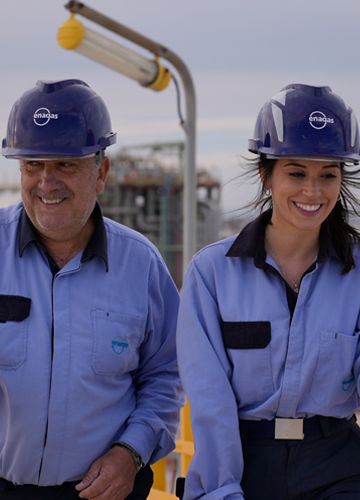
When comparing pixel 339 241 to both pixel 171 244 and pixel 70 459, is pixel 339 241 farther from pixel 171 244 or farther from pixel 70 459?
pixel 171 244

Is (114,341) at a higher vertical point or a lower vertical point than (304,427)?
higher

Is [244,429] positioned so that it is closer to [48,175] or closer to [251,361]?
[251,361]

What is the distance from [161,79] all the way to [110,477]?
143 inches

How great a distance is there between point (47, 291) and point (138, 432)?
27.7 inches

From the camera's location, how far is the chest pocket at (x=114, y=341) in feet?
8.55

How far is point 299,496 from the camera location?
2.43 meters

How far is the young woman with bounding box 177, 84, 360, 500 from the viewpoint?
241 centimetres

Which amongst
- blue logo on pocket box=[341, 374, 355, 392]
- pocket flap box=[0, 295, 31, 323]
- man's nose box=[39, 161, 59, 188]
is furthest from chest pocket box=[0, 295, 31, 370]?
blue logo on pocket box=[341, 374, 355, 392]

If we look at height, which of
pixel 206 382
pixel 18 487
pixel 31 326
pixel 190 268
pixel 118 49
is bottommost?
pixel 18 487

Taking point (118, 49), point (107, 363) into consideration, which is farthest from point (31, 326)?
point (118, 49)

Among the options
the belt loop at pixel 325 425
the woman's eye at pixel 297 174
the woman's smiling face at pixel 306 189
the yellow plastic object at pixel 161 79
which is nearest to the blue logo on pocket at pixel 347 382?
the belt loop at pixel 325 425

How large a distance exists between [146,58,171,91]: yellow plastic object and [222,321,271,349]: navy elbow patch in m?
3.32

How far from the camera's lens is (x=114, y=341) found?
2.66 metres

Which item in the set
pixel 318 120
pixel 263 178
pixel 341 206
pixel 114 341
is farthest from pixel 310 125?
pixel 114 341
